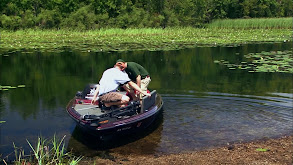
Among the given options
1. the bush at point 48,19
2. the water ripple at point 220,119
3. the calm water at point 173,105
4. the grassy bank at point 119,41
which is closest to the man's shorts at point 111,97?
the calm water at point 173,105

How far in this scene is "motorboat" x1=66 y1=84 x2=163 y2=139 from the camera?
668cm

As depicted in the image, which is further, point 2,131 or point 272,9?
point 272,9

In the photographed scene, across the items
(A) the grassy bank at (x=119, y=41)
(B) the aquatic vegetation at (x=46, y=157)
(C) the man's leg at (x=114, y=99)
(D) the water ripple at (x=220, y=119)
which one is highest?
(C) the man's leg at (x=114, y=99)

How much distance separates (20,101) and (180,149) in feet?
19.8

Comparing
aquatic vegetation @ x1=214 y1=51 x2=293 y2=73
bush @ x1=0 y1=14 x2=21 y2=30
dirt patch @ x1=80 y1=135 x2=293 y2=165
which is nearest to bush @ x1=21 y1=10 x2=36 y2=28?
bush @ x1=0 y1=14 x2=21 y2=30

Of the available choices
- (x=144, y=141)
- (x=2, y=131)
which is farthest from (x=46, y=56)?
(x=144, y=141)

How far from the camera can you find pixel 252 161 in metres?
6.04

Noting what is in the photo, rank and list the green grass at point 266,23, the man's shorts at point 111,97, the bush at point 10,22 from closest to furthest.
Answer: the man's shorts at point 111,97 → the bush at point 10,22 → the green grass at point 266,23

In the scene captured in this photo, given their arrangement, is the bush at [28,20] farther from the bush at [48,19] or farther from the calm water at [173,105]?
the calm water at [173,105]

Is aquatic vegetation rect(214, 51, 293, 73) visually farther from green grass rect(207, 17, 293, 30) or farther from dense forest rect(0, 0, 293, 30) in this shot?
green grass rect(207, 17, 293, 30)

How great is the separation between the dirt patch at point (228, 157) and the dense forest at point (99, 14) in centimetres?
3729

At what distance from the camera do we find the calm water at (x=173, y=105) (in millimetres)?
7404

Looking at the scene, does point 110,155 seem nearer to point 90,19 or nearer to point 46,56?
Answer: point 46,56

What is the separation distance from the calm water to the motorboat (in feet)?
1.27
